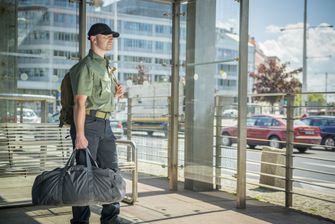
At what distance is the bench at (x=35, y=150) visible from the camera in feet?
17.6

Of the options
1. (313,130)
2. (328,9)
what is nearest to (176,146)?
(313,130)

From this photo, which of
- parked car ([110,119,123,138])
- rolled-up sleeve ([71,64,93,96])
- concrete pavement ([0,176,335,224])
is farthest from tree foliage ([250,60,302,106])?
rolled-up sleeve ([71,64,93,96])

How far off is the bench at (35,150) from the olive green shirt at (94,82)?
48.6 inches

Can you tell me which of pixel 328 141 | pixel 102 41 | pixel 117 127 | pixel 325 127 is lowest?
pixel 328 141

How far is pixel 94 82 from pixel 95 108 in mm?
230

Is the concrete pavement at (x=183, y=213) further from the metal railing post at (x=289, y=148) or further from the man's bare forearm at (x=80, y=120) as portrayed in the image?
the man's bare forearm at (x=80, y=120)

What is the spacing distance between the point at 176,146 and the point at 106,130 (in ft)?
9.35

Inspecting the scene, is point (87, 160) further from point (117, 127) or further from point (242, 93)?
point (117, 127)

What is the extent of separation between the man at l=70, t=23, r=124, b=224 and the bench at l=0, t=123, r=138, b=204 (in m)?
1.11

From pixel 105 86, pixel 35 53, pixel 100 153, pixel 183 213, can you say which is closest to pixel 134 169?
pixel 183 213

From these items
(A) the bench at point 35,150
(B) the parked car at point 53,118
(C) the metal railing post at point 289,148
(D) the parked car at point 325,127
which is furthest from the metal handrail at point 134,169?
(D) the parked car at point 325,127

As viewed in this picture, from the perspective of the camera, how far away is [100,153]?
432cm

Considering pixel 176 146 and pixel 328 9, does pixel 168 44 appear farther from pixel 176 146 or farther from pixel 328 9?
pixel 328 9

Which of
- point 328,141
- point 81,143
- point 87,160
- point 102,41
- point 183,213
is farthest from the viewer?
point 328,141
